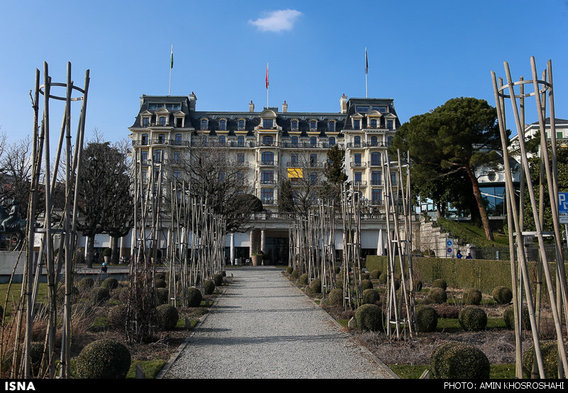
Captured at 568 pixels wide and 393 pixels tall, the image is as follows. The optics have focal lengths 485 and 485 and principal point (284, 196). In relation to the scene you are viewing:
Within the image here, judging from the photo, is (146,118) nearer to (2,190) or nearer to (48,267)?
(2,190)

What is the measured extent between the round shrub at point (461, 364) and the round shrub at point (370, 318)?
3852 millimetres

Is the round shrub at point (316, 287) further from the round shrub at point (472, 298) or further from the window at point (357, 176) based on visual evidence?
the window at point (357, 176)

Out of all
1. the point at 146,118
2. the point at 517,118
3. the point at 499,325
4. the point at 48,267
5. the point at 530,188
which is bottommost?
the point at 499,325

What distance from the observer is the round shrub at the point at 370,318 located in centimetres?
1005

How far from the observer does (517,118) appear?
14.8 feet

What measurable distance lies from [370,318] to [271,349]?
8.10ft

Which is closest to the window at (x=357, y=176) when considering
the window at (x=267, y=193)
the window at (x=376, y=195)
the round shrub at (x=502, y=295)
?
the window at (x=376, y=195)

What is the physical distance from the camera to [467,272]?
2067 centimetres

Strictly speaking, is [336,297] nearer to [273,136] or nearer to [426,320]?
[426,320]

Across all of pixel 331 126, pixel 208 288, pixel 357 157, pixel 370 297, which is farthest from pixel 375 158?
pixel 370 297

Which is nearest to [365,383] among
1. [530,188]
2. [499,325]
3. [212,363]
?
[530,188]

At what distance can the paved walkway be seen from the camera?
22.8ft

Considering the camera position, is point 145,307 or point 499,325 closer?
point 145,307

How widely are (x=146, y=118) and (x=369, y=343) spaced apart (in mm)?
60654
